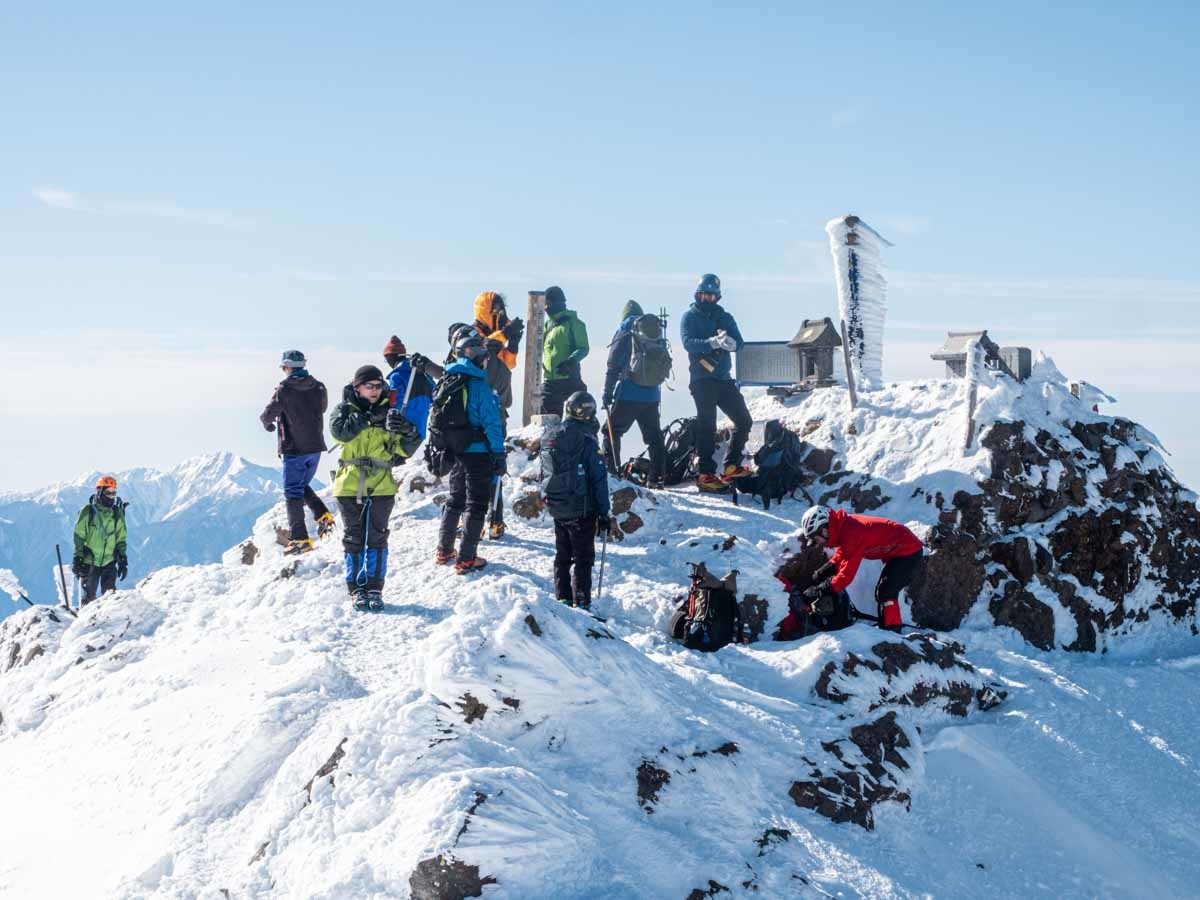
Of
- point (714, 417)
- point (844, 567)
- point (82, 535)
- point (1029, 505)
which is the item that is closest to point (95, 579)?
point (82, 535)

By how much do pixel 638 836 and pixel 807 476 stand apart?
873cm

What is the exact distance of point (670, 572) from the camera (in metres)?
11.7

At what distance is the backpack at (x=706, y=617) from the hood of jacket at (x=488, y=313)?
4527mm

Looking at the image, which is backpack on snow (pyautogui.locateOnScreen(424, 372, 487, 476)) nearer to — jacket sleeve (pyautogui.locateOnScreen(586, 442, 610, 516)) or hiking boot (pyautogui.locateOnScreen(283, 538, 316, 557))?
jacket sleeve (pyautogui.locateOnScreen(586, 442, 610, 516))

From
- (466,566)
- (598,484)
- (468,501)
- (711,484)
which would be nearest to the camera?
(598,484)

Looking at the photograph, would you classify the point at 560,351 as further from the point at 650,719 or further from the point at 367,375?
the point at 650,719

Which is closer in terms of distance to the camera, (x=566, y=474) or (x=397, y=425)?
(x=566, y=474)

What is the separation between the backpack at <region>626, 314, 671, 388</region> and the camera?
13.6 metres

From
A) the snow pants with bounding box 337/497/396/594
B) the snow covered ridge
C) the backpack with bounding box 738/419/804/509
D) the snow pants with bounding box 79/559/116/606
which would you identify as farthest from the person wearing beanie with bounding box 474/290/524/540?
the snow pants with bounding box 79/559/116/606

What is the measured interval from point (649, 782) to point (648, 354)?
→ 7.87 meters

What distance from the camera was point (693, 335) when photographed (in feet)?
45.0

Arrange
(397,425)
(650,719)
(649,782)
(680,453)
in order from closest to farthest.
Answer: (649,782)
(650,719)
(397,425)
(680,453)

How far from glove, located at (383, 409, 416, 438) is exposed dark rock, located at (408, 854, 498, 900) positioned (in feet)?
17.3

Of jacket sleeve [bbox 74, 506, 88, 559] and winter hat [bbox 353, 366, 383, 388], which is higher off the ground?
winter hat [bbox 353, 366, 383, 388]
